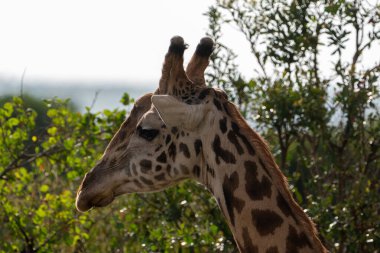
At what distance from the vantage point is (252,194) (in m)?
5.34

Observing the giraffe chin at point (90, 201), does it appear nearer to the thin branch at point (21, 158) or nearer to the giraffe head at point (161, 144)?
the giraffe head at point (161, 144)

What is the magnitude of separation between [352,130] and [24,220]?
313 cm

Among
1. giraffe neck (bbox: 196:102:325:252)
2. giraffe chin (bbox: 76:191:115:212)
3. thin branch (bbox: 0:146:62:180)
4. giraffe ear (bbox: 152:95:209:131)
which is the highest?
giraffe ear (bbox: 152:95:209:131)

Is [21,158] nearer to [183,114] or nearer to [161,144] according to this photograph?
[161,144]

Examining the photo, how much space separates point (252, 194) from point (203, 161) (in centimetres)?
37

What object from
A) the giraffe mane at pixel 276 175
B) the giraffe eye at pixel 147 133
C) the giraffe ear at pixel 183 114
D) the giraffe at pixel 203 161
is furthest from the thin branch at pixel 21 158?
the giraffe mane at pixel 276 175

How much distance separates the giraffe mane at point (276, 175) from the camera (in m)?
5.22

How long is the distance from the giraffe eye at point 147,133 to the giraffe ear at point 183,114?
6.3 inches

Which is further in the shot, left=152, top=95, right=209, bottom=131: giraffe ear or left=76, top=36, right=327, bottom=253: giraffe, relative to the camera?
left=152, top=95, right=209, bottom=131: giraffe ear

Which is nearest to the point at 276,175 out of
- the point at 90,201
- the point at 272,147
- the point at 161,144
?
the point at 161,144

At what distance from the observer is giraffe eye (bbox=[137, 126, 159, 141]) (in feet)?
18.7

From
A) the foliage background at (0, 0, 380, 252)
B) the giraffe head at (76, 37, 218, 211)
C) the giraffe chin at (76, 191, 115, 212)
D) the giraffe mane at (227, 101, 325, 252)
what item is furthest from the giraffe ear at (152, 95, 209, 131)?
the foliage background at (0, 0, 380, 252)

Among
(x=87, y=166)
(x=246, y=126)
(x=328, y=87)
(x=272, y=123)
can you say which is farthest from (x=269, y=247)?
(x=87, y=166)

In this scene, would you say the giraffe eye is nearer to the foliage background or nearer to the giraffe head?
the giraffe head
